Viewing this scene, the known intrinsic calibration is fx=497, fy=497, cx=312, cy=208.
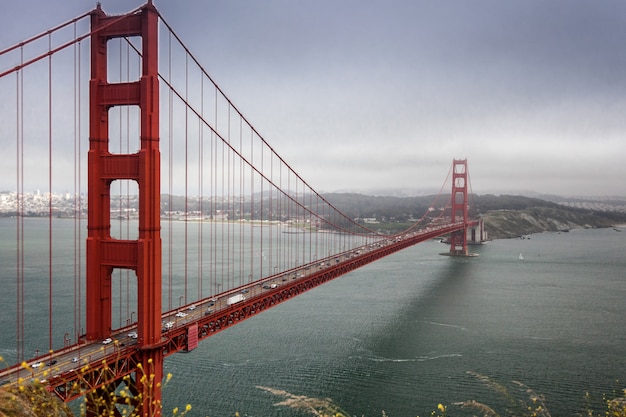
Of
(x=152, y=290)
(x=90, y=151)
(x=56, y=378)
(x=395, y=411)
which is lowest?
(x=395, y=411)

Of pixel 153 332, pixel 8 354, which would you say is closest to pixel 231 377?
pixel 153 332

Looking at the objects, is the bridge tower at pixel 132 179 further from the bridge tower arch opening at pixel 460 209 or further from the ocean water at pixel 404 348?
the bridge tower arch opening at pixel 460 209

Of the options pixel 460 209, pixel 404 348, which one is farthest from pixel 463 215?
pixel 404 348

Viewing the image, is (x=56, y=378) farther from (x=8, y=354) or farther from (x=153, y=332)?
(x=8, y=354)

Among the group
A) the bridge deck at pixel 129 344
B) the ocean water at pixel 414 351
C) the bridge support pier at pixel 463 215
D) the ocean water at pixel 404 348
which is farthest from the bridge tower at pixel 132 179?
the bridge support pier at pixel 463 215

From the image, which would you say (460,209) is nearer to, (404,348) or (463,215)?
(463,215)
